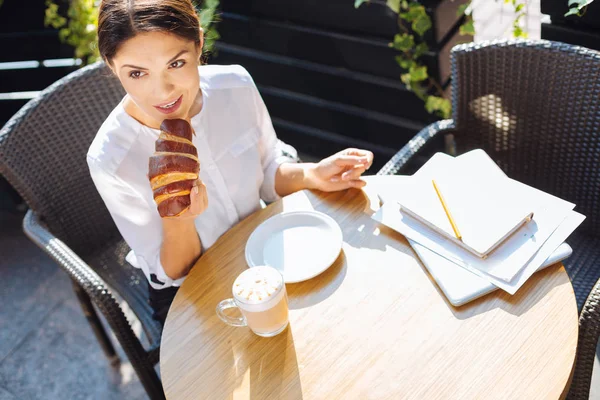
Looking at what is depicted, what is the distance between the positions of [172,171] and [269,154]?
551 millimetres

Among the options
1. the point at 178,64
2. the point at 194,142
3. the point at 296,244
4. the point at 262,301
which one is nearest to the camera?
the point at 262,301

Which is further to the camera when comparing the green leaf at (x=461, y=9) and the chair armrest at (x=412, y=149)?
the green leaf at (x=461, y=9)

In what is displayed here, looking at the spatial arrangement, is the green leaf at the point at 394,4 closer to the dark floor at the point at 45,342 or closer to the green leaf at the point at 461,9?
the green leaf at the point at 461,9

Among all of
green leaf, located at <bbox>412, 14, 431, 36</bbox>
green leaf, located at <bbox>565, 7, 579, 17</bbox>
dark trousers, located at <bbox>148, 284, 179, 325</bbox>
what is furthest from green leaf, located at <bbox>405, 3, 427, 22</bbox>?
dark trousers, located at <bbox>148, 284, 179, 325</bbox>

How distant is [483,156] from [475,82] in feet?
1.33

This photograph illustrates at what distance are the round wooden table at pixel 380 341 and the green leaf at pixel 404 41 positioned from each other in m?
1.03

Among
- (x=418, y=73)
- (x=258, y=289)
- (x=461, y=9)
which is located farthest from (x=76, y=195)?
(x=461, y=9)

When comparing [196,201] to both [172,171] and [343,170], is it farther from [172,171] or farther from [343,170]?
[343,170]

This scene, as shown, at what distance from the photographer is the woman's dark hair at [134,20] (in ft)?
4.20

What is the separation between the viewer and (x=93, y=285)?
1636mm

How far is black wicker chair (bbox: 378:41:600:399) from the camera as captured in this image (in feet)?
5.51

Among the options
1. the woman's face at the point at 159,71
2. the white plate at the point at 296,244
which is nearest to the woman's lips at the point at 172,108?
the woman's face at the point at 159,71

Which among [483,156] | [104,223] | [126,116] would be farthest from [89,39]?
[483,156]

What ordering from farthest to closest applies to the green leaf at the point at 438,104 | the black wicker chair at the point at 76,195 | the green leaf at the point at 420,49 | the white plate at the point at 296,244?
1. the green leaf at the point at 438,104
2. the green leaf at the point at 420,49
3. the black wicker chair at the point at 76,195
4. the white plate at the point at 296,244
